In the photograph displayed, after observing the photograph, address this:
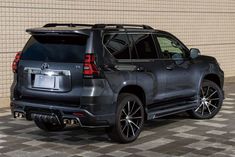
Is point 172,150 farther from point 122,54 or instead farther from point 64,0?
point 64,0

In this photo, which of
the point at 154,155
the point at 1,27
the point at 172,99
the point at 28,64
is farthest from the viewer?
the point at 1,27

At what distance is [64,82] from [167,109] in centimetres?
207

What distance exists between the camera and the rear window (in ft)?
22.0

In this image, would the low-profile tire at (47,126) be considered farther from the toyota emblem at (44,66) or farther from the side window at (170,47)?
the side window at (170,47)

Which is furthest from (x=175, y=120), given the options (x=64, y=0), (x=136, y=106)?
(x=64, y=0)

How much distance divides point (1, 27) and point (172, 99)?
406 cm

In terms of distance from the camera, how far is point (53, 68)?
22.0 ft

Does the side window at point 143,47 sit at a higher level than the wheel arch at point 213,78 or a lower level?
higher

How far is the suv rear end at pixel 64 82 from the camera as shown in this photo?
6.53 m

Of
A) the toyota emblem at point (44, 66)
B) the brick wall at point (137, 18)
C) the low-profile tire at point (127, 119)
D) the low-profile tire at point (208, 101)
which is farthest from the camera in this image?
the brick wall at point (137, 18)

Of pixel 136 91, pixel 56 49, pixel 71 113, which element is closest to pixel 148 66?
pixel 136 91

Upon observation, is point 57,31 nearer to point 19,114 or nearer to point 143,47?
point 19,114

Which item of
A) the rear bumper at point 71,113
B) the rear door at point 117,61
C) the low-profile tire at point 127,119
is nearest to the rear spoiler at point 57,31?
the rear door at point 117,61

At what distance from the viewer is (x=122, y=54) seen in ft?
23.6
